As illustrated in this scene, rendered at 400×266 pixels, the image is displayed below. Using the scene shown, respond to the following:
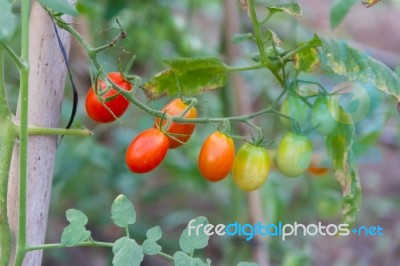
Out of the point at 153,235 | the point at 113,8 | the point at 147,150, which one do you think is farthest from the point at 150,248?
the point at 113,8

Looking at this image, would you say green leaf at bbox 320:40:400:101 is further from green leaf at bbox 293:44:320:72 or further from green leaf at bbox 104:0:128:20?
green leaf at bbox 104:0:128:20

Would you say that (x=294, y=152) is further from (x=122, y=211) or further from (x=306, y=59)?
(x=122, y=211)

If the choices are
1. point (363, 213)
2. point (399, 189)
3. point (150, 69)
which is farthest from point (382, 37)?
point (150, 69)

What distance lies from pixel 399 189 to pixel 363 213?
27cm

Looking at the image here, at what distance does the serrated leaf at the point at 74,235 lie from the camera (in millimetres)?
729

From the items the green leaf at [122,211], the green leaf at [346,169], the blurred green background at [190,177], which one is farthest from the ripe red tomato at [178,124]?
the blurred green background at [190,177]

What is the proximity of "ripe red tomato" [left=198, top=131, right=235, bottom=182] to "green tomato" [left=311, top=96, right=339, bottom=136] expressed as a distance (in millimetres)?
130

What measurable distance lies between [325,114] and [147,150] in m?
0.25

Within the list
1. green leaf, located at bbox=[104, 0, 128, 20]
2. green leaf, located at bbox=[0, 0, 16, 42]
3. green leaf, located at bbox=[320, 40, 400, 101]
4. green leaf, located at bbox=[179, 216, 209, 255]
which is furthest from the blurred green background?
green leaf, located at bbox=[0, 0, 16, 42]

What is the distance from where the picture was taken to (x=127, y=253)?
711 mm

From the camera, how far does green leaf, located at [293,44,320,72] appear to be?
0.93 metres

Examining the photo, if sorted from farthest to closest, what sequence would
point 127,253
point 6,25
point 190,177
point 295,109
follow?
point 190,177, point 295,109, point 127,253, point 6,25

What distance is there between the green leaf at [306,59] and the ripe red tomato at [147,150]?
0.22 metres

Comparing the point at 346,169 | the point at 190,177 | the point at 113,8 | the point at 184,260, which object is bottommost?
the point at 184,260
